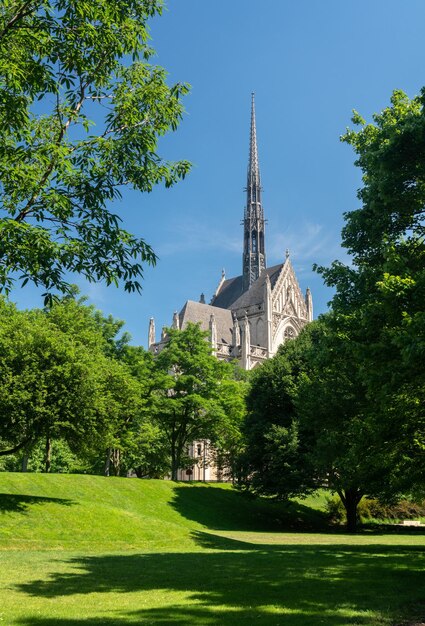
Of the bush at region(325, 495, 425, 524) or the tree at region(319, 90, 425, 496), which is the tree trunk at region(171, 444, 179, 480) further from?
the tree at region(319, 90, 425, 496)

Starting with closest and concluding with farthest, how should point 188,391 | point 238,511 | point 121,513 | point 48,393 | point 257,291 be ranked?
point 48,393 → point 121,513 → point 238,511 → point 188,391 → point 257,291

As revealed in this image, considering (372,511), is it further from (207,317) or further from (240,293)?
(240,293)

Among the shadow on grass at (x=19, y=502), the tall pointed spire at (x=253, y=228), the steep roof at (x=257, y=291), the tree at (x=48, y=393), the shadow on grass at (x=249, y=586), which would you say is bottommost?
the shadow on grass at (x=249, y=586)

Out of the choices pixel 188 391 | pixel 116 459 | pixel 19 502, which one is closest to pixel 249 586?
pixel 19 502

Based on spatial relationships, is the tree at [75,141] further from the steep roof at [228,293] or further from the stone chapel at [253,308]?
the steep roof at [228,293]

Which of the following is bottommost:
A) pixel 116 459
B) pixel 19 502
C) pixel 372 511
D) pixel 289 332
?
pixel 372 511

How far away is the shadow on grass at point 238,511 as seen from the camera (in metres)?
35.4

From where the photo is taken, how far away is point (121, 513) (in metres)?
27.4

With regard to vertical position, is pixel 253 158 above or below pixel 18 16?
above

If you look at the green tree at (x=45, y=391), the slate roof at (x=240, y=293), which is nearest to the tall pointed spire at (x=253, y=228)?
the slate roof at (x=240, y=293)

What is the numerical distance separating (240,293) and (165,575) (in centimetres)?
9150

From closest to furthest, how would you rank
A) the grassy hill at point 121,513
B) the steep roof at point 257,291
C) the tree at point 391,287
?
the tree at point 391,287 < the grassy hill at point 121,513 < the steep roof at point 257,291

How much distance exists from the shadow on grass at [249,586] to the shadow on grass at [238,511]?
1687 cm

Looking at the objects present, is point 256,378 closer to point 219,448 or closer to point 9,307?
point 219,448
